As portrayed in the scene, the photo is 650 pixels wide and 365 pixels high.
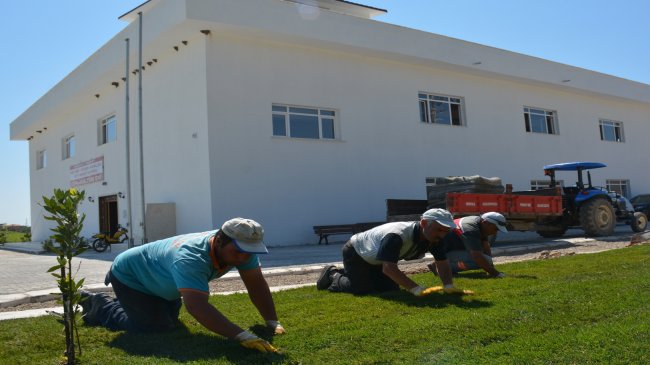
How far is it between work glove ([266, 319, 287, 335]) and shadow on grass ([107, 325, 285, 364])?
48 mm

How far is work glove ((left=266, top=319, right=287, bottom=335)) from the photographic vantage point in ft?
14.8

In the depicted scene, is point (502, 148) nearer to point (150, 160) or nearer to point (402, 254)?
point (150, 160)

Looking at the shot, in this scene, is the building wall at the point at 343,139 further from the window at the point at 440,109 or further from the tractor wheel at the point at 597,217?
the tractor wheel at the point at 597,217

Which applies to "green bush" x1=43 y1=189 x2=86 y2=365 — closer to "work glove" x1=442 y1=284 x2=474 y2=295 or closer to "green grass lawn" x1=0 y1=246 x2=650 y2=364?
"green grass lawn" x1=0 y1=246 x2=650 y2=364

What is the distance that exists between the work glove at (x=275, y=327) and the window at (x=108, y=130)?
17609mm

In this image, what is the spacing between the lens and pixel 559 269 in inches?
318

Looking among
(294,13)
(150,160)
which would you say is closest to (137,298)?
(294,13)

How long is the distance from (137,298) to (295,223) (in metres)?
11.7

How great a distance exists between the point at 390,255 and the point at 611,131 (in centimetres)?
2596

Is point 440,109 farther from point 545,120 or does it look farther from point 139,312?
point 139,312

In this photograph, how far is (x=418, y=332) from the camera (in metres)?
4.35

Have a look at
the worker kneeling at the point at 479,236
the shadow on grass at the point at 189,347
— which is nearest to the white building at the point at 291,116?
A: the worker kneeling at the point at 479,236

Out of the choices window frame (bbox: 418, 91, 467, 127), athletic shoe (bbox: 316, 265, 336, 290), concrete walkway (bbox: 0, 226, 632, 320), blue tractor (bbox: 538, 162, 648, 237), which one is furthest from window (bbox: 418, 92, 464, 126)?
athletic shoe (bbox: 316, 265, 336, 290)

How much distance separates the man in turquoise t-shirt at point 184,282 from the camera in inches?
152
